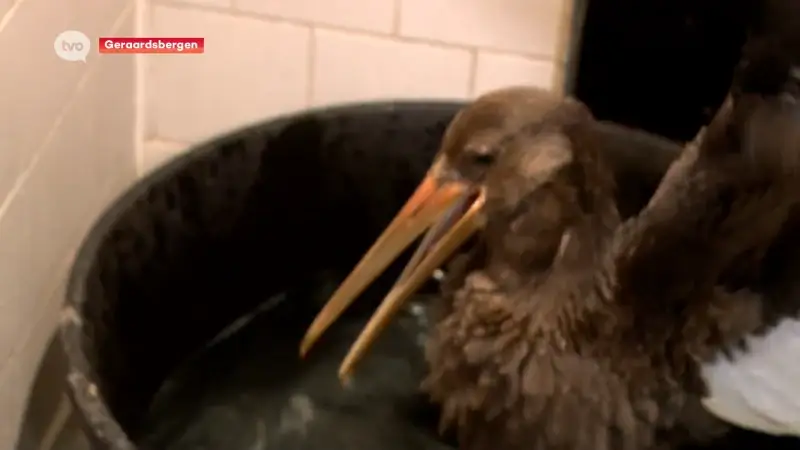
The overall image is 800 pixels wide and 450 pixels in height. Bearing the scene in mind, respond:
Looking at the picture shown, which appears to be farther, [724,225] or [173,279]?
[173,279]

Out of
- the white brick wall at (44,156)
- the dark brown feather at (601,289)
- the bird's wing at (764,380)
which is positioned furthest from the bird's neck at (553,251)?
the white brick wall at (44,156)

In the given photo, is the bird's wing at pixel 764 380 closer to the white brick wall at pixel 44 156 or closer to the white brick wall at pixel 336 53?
the white brick wall at pixel 336 53

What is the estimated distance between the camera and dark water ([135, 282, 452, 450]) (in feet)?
4.04

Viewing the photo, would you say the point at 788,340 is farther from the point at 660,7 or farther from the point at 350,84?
the point at 350,84

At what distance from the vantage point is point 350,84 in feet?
4.47

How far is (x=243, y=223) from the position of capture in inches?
51.9

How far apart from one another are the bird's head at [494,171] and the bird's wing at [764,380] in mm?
179

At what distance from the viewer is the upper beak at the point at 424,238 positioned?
41.4 inches

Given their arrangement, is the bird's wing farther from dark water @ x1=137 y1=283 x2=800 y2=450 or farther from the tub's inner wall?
the tub's inner wall

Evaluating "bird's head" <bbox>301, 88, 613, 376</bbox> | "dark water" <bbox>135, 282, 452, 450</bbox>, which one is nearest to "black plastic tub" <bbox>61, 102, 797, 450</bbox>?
"dark water" <bbox>135, 282, 452, 450</bbox>

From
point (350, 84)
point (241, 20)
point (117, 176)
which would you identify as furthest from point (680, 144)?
point (117, 176)

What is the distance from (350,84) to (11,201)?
424 millimetres

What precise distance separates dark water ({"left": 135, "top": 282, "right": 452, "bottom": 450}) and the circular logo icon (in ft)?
1.14

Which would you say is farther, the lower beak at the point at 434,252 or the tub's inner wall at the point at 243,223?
the tub's inner wall at the point at 243,223
